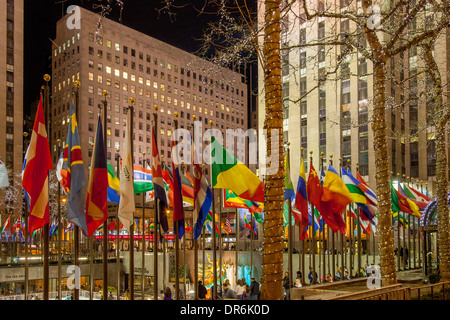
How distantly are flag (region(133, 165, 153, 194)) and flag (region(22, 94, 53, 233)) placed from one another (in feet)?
24.1

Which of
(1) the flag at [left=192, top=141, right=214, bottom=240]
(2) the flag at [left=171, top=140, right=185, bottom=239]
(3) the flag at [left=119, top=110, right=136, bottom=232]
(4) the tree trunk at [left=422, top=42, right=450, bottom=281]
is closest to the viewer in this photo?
(3) the flag at [left=119, top=110, right=136, bottom=232]

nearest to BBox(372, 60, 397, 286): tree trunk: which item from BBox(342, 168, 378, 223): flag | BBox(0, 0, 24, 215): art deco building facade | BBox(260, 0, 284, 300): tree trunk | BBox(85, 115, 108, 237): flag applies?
BBox(260, 0, 284, 300): tree trunk

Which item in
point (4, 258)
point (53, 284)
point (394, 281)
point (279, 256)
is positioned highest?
point (279, 256)

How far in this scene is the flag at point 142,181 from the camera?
20.0m

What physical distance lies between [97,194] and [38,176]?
1.67 metres

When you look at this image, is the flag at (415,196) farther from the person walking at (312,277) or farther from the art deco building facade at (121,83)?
the art deco building facade at (121,83)

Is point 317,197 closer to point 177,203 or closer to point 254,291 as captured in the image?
point 254,291

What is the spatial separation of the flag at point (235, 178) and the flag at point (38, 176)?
517cm

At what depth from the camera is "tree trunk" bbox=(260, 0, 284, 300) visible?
945 centimetres

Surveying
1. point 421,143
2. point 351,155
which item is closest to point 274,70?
point 351,155

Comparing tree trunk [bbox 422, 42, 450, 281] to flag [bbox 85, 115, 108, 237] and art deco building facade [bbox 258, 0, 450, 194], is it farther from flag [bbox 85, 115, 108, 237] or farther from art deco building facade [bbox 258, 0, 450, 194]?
art deco building facade [bbox 258, 0, 450, 194]
